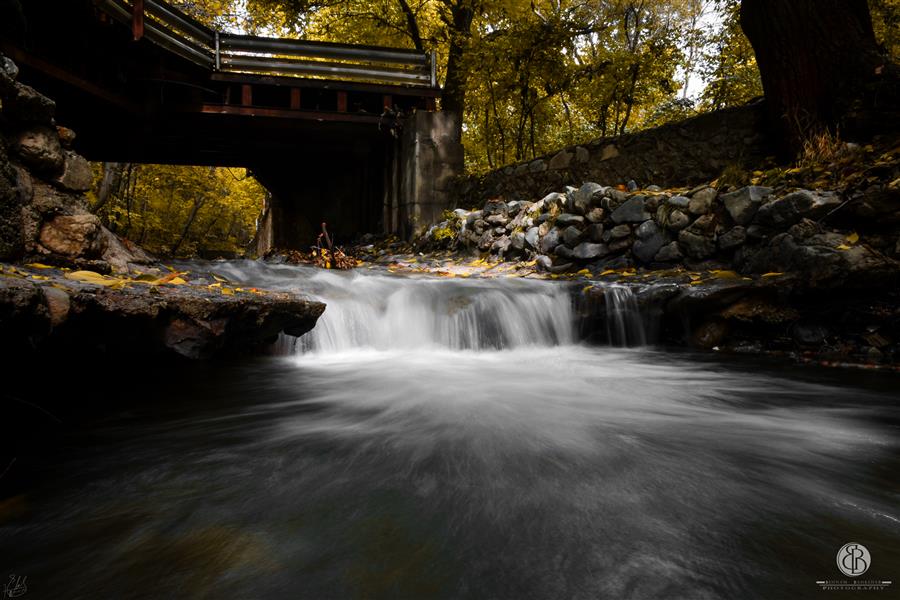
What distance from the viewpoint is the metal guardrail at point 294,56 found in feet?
32.6

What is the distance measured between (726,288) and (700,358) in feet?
2.45

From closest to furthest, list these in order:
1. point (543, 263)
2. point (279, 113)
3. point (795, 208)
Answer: point (795, 208) → point (543, 263) → point (279, 113)

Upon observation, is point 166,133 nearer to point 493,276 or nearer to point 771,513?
point 493,276

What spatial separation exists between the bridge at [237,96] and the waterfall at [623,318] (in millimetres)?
5887

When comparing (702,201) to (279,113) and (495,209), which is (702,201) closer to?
(495,209)

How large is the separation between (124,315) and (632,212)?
585 cm

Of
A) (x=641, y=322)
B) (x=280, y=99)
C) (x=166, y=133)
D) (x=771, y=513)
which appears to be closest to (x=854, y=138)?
(x=641, y=322)

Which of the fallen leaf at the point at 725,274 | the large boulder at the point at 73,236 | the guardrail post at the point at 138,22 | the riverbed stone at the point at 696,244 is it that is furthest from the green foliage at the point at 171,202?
the fallen leaf at the point at 725,274

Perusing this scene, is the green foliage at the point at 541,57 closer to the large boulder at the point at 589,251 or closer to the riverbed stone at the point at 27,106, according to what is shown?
the large boulder at the point at 589,251

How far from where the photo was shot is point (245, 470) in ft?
6.68

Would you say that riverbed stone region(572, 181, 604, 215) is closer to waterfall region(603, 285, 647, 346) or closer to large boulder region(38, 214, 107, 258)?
waterfall region(603, 285, 647, 346)

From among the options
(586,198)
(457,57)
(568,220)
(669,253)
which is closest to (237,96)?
(457,57)

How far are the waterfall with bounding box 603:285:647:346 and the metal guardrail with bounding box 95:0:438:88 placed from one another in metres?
7.87

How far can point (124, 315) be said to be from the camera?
2752mm
